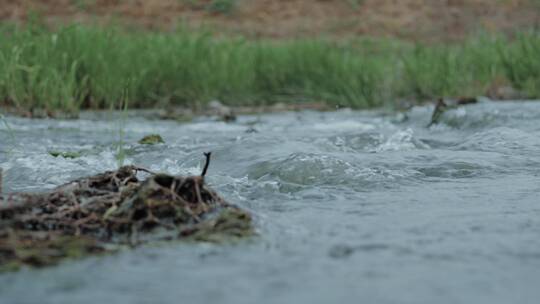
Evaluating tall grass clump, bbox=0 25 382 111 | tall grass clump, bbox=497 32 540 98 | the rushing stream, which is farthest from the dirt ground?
the rushing stream

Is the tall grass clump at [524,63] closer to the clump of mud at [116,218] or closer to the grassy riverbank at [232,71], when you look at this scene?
the grassy riverbank at [232,71]

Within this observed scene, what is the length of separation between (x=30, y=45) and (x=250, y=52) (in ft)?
9.27

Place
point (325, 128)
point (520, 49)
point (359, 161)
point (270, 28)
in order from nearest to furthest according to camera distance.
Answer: point (359, 161) → point (325, 128) → point (520, 49) → point (270, 28)

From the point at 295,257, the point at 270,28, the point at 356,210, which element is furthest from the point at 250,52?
the point at 270,28

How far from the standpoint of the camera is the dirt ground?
17.7m

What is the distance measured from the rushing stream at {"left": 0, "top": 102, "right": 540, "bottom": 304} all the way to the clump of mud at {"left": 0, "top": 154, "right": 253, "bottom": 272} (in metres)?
0.07

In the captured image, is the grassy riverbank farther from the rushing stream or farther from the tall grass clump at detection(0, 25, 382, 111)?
the rushing stream

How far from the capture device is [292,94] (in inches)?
332

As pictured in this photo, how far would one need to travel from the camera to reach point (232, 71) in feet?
25.1

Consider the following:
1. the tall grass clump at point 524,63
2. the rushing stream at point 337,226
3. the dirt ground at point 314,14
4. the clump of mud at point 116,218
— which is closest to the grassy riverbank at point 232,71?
the tall grass clump at point 524,63

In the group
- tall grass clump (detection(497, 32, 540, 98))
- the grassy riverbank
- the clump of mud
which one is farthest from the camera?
tall grass clump (detection(497, 32, 540, 98))

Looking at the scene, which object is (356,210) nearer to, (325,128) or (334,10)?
(325,128)

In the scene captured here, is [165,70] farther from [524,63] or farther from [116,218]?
[116,218]

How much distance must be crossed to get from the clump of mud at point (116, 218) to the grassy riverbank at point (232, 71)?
4025mm
